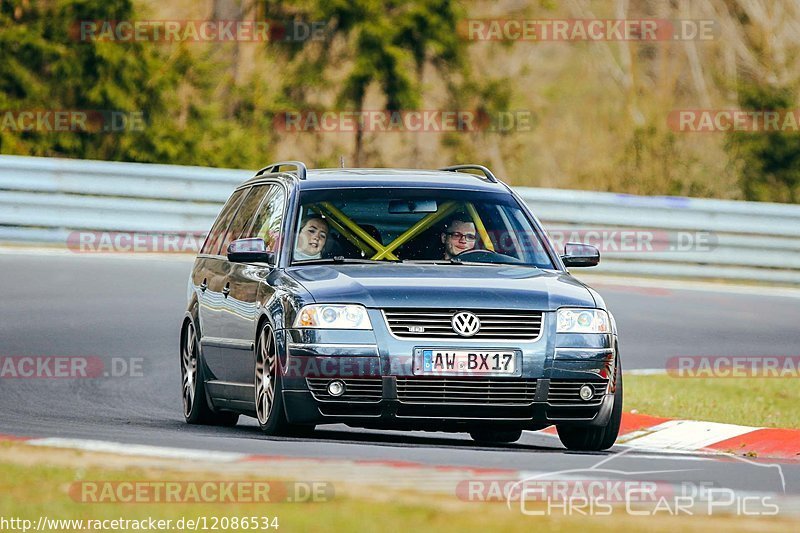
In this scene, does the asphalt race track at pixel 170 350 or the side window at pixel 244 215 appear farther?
the side window at pixel 244 215

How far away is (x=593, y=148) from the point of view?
38.5 m

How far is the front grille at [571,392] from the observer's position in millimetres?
9508

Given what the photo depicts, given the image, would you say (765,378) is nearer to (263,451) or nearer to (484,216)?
(484,216)

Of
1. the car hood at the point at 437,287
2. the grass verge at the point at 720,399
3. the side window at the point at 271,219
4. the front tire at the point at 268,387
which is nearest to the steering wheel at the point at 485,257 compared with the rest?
the car hood at the point at 437,287

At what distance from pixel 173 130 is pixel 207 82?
1.66 meters

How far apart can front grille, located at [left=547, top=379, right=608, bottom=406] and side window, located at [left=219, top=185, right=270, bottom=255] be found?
9.65ft

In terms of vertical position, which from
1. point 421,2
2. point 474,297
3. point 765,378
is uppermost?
point 421,2

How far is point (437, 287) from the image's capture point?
9523 millimetres

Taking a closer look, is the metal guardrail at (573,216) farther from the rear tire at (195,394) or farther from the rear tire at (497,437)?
the rear tire at (497,437)

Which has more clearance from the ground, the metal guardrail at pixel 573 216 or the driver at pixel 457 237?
the driver at pixel 457 237

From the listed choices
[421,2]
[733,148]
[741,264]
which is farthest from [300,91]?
[741,264]

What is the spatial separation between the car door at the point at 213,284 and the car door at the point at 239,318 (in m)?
0.11

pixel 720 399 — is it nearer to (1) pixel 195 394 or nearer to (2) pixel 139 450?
(1) pixel 195 394

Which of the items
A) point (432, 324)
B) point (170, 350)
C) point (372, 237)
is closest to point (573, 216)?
point (170, 350)
